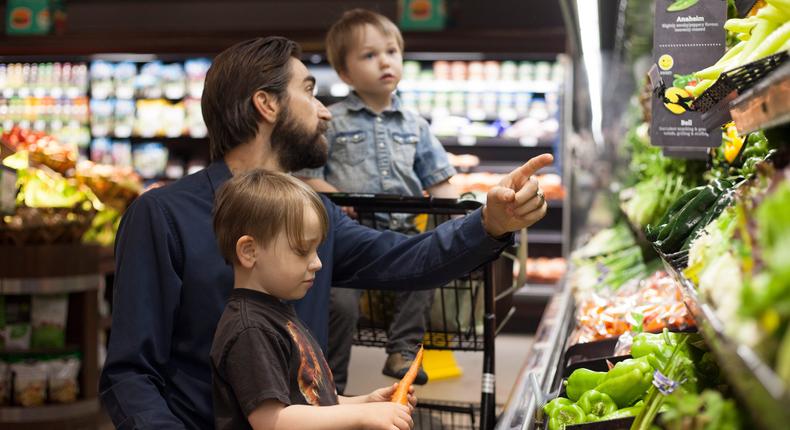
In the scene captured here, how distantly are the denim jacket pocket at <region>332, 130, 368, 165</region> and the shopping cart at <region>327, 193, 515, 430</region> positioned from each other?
1.36 ft

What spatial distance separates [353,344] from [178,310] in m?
1.09

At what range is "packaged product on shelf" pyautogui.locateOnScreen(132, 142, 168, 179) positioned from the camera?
909 centimetres

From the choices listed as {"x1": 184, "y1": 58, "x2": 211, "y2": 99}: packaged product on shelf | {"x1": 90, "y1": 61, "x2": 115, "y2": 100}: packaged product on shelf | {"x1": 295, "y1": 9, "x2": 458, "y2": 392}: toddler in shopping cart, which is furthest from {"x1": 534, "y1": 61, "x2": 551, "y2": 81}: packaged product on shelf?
{"x1": 295, "y1": 9, "x2": 458, "y2": 392}: toddler in shopping cart

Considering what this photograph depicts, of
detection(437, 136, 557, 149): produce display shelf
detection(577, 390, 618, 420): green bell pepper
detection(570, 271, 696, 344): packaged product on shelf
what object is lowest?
detection(437, 136, 557, 149): produce display shelf

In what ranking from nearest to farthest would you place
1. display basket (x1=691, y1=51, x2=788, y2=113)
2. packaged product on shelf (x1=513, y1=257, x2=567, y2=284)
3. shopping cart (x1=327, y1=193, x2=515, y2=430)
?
display basket (x1=691, y1=51, x2=788, y2=113), shopping cart (x1=327, y1=193, x2=515, y2=430), packaged product on shelf (x1=513, y1=257, x2=567, y2=284)

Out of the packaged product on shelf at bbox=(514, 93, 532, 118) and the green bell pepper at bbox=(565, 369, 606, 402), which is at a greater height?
the packaged product on shelf at bbox=(514, 93, 532, 118)

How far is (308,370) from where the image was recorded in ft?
6.29

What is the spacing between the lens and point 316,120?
7.93 feet

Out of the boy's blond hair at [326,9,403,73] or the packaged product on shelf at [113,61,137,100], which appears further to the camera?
the packaged product on shelf at [113,61,137,100]

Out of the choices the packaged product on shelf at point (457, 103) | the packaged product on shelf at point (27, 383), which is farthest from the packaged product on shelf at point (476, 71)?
the packaged product on shelf at point (27, 383)

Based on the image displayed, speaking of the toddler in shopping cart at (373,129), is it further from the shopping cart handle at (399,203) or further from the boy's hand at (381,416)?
the boy's hand at (381,416)

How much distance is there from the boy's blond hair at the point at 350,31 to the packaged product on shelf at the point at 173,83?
5.59 metres

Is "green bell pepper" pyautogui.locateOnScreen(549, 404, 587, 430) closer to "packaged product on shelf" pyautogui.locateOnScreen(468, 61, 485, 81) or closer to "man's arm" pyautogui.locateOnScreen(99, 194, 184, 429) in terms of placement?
"man's arm" pyautogui.locateOnScreen(99, 194, 184, 429)

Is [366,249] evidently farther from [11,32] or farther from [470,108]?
[11,32]
